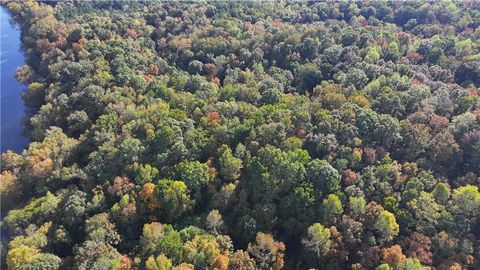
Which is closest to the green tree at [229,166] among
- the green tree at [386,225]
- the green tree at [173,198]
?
the green tree at [173,198]

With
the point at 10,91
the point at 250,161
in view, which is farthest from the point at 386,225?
the point at 10,91

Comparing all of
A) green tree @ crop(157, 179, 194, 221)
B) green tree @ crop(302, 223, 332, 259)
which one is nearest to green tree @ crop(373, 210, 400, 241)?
green tree @ crop(302, 223, 332, 259)

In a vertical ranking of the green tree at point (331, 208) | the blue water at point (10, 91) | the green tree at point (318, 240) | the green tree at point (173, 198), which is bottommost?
the green tree at point (318, 240)

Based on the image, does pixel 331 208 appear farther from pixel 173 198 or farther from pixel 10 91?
pixel 10 91

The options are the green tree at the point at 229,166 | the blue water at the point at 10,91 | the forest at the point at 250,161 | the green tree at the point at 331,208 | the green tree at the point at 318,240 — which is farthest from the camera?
the blue water at the point at 10,91

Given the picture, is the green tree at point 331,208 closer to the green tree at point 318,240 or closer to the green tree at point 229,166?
the green tree at point 318,240

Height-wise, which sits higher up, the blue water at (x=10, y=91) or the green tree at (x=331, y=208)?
the blue water at (x=10, y=91)

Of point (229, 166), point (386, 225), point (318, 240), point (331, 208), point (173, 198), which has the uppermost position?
point (229, 166)

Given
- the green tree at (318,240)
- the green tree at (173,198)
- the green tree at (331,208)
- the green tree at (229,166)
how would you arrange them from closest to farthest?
the green tree at (318,240) → the green tree at (331,208) → the green tree at (173,198) → the green tree at (229,166)
